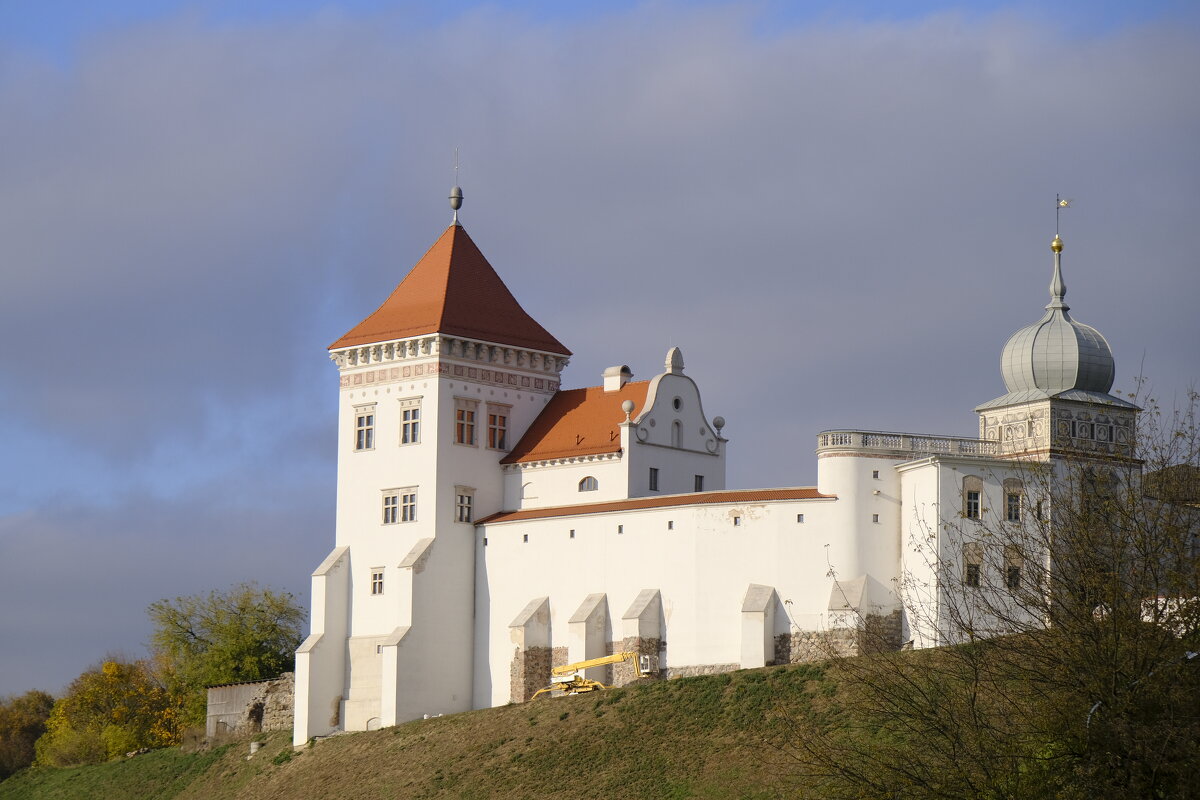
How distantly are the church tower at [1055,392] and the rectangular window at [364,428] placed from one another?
20703 mm

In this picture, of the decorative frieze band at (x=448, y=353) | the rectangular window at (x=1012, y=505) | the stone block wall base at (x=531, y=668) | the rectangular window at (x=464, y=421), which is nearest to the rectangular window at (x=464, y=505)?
the rectangular window at (x=464, y=421)

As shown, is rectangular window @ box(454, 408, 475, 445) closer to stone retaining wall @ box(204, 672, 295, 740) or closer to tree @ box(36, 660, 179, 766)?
stone retaining wall @ box(204, 672, 295, 740)

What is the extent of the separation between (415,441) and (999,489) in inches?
810

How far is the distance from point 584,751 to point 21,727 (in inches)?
2082

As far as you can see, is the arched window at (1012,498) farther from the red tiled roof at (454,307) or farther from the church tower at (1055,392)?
the red tiled roof at (454,307)

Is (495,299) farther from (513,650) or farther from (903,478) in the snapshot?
(903,478)

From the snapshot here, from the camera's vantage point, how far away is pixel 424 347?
65.5 meters

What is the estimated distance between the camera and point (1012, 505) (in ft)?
179

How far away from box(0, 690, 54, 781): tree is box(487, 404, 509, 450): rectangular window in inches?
1362

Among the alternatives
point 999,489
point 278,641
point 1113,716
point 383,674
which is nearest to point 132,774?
point 278,641

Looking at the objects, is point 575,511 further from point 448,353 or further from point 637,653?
point 448,353

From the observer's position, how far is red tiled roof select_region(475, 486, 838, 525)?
56.8 metres

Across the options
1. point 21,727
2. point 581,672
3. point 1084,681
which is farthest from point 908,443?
point 21,727

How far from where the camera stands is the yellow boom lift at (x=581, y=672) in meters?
Answer: 57.7
